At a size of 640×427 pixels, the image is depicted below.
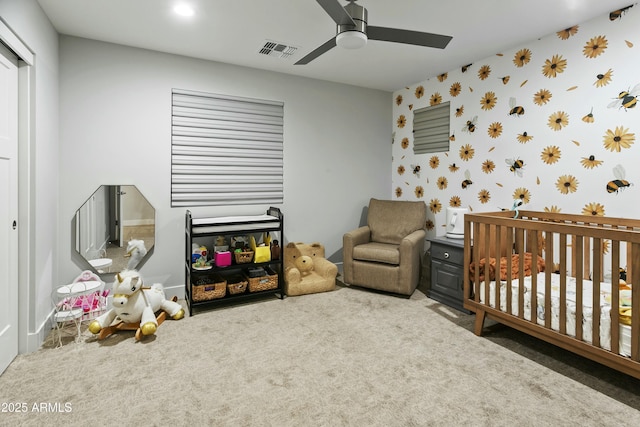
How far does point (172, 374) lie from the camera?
196 centimetres

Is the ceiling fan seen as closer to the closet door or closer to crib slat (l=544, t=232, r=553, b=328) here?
crib slat (l=544, t=232, r=553, b=328)

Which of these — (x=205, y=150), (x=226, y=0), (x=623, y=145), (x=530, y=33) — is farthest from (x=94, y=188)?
(x=623, y=145)

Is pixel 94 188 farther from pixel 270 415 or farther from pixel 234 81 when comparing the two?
pixel 270 415

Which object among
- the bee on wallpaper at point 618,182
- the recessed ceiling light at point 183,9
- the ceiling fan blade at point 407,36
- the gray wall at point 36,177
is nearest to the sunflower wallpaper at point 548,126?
the bee on wallpaper at point 618,182

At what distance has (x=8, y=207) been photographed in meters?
1.98

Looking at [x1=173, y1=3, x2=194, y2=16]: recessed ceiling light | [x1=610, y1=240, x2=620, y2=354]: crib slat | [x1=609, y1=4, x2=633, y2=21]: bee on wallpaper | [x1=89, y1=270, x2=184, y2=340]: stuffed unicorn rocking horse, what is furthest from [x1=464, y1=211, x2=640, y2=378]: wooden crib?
[x1=173, y1=3, x2=194, y2=16]: recessed ceiling light

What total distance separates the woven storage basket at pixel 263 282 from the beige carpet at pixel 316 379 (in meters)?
0.50

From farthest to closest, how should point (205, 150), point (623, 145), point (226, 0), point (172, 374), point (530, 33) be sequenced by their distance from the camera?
point (205, 150) → point (530, 33) → point (623, 145) → point (226, 0) → point (172, 374)

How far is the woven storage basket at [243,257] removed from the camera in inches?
122

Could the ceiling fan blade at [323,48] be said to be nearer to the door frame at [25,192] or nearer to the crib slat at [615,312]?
the door frame at [25,192]

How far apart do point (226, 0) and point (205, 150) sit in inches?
55.7

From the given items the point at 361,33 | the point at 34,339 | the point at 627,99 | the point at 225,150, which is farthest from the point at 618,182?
the point at 34,339

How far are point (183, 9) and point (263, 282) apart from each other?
7.49 feet

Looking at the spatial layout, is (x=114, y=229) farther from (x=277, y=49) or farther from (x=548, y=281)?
(x=548, y=281)
